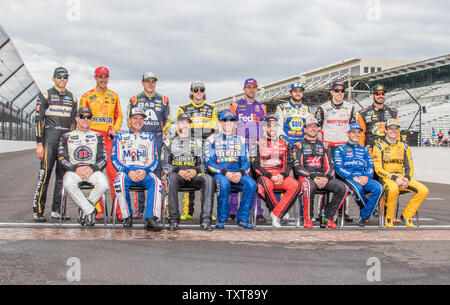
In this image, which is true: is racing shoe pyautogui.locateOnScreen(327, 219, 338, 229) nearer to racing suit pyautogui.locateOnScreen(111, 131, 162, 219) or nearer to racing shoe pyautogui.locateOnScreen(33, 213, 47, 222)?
racing suit pyautogui.locateOnScreen(111, 131, 162, 219)

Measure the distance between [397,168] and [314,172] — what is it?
56.8 inches

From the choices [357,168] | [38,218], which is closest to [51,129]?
[38,218]

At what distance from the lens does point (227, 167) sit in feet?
21.4

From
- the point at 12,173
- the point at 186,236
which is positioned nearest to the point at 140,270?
the point at 186,236

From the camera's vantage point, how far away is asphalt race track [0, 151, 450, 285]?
3.72m

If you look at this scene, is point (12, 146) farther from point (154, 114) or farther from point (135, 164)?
point (135, 164)

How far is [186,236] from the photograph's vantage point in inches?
216

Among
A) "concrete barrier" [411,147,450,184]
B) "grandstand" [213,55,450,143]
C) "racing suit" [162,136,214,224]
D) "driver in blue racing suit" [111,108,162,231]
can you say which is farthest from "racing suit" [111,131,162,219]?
"grandstand" [213,55,450,143]

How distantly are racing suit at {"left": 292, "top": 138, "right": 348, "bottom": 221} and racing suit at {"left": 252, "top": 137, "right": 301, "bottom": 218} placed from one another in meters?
0.14

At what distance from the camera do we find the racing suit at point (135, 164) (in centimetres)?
594

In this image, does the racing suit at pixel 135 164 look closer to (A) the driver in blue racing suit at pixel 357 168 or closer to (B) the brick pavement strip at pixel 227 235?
(B) the brick pavement strip at pixel 227 235
